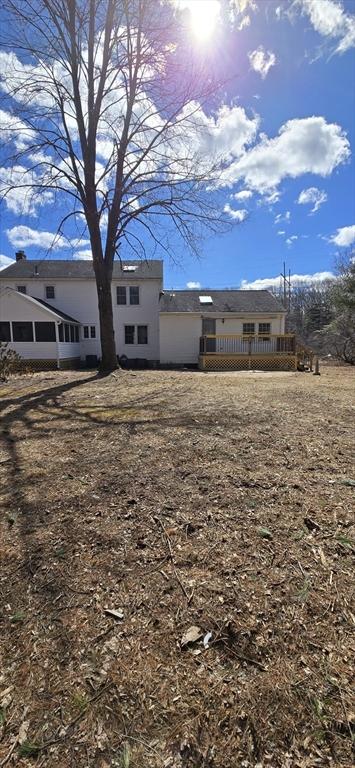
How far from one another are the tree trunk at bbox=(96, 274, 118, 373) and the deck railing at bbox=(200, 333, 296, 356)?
294 inches

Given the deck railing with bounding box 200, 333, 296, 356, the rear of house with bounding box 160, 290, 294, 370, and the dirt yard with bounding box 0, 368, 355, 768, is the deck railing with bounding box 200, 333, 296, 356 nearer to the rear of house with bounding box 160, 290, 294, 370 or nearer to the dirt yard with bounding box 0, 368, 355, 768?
the rear of house with bounding box 160, 290, 294, 370

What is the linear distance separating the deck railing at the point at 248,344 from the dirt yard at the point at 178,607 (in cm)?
1542

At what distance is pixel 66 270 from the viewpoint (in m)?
22.5

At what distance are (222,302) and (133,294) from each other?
209 inches

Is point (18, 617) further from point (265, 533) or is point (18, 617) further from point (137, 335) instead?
point (137, 335)

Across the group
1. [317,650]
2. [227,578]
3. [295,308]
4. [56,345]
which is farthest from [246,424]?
[295,308]

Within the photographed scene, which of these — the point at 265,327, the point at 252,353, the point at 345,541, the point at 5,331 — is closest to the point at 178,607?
the point at 345,541

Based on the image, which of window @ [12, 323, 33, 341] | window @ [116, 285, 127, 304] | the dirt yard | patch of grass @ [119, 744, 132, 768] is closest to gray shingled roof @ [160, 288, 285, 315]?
window @ [116, 285, 127, 304]

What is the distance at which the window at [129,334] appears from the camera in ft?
71.6

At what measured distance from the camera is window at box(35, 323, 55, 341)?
19.1 metres

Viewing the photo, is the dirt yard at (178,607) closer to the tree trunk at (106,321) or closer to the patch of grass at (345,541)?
the patch of grass at (345,541)

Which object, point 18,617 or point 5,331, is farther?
point 5,331

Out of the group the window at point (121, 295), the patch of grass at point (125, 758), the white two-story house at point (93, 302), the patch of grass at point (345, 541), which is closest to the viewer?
the patch of grass at point (125, 758)

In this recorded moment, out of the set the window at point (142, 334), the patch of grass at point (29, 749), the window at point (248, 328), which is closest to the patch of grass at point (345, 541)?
the patch of grass at point (29, 749)
